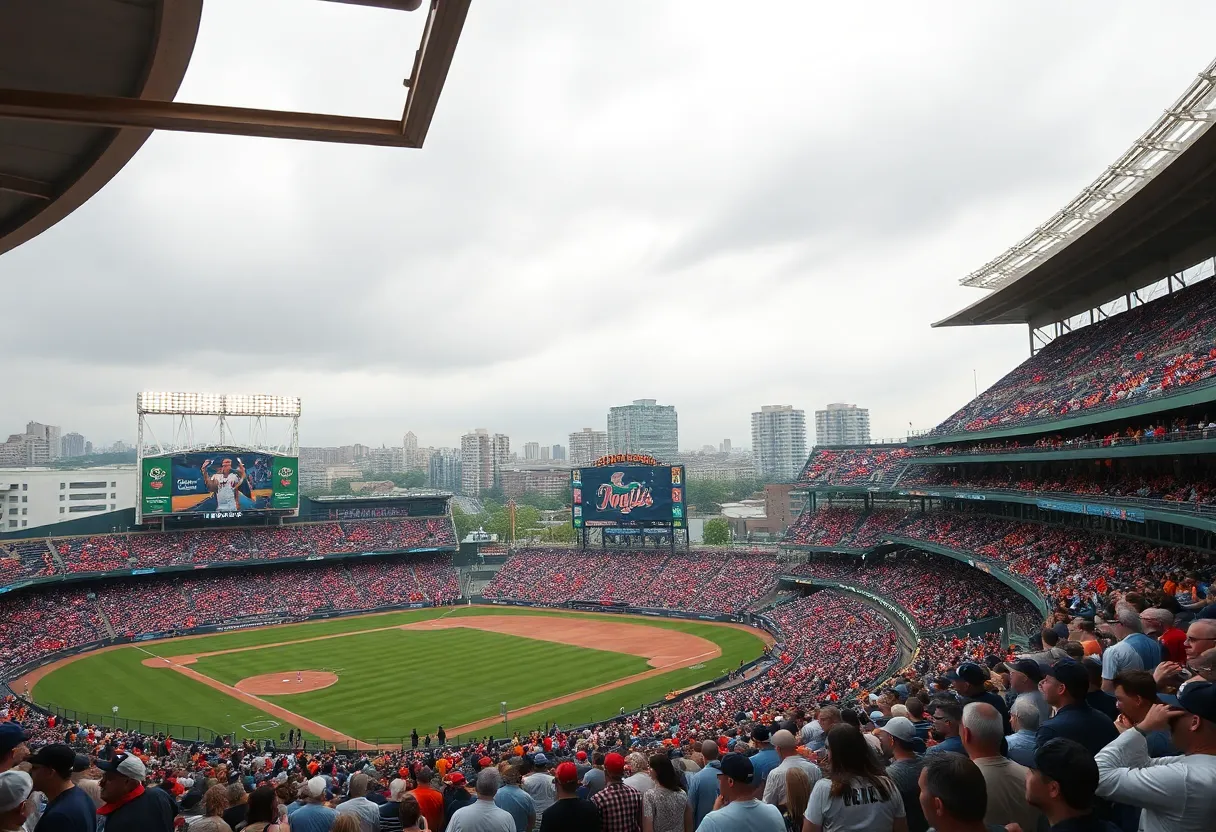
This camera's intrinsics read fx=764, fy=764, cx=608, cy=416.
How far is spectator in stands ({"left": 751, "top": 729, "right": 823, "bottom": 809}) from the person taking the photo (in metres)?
6.26

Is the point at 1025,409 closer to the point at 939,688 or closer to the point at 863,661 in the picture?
the point at 863,661

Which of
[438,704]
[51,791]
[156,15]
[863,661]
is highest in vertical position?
[156,15]

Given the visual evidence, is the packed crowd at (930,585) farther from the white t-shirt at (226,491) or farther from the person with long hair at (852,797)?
the white t-shirt at (226,491)

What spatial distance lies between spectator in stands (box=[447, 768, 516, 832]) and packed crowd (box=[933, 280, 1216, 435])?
74.5ft

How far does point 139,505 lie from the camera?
2265 inches

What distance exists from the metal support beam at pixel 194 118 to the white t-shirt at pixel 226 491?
6113 cm

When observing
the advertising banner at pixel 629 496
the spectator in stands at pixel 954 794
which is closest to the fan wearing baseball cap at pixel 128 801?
the spectator in stands at pixel 954 794

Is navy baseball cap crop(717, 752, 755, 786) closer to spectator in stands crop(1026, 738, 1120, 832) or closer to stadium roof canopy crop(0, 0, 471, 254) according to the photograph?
spectator in stands crop(1026, 738, 1120, 832)

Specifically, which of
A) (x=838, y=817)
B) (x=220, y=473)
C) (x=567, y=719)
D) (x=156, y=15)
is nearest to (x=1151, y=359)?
(x=567, y=719)

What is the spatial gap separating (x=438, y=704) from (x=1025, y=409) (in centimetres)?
3186

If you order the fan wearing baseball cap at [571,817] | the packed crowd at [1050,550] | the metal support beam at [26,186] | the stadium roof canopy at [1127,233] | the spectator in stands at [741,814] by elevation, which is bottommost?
the packed crowd at [1050,550]

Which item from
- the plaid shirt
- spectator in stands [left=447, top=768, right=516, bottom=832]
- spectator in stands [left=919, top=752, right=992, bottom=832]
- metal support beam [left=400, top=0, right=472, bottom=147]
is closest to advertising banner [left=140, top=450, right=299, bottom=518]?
spectator in stands [left=447, top=768, right=516, bottom=832]

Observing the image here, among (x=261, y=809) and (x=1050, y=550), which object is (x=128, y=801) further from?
(x=1050, y=550)

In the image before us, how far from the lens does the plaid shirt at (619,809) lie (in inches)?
240
